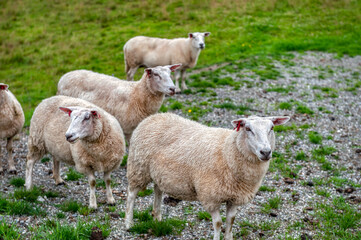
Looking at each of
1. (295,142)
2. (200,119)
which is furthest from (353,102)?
(200,119)

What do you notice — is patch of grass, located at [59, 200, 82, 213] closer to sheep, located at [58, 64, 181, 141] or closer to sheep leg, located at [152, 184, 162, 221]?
sheep leg, located at [152, 184, 162, 221]

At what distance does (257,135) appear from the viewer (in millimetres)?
4391

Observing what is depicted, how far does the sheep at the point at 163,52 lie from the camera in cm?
1270

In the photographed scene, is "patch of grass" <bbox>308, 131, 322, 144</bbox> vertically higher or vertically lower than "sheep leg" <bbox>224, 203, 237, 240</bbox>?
lower

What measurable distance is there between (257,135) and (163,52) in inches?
357

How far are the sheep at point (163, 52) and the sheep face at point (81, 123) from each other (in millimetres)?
6679

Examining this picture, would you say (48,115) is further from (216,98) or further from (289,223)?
(216,98)

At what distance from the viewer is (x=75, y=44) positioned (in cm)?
1811

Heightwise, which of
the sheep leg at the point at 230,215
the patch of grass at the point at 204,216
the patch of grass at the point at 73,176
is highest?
the sheep leg at the point at 230,215

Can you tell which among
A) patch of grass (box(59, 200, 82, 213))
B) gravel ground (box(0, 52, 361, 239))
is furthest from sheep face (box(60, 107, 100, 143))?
→ gravel ground (box(0, 52, 361, 239))

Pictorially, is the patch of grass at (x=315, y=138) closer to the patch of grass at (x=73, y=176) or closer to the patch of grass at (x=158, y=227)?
the patch of grass at (x=158, y=227)

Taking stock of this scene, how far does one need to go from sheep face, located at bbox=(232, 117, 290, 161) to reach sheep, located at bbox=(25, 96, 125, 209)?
272cm

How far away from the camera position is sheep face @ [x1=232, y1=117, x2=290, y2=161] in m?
4.25

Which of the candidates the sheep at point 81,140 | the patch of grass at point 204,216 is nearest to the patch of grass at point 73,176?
the sheep at point 81,140
